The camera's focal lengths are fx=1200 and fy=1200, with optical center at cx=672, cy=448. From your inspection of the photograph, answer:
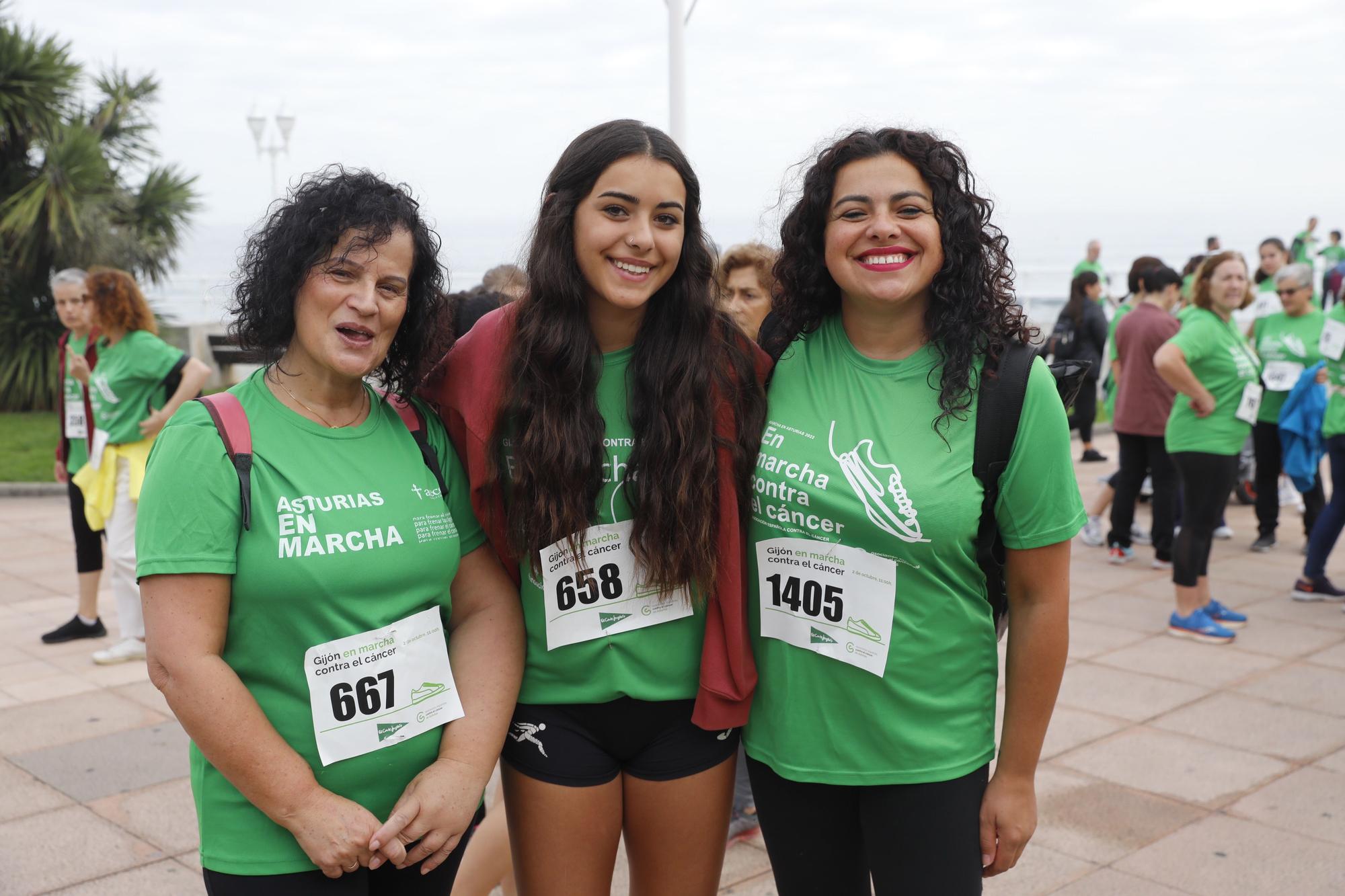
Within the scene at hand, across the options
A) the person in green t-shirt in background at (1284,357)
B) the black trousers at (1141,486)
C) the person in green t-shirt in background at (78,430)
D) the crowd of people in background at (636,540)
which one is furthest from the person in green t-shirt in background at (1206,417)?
the person in green t-shirt in background at (78,430)

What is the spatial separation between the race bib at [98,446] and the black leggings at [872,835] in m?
4.78

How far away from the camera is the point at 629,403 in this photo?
2340 millimetres

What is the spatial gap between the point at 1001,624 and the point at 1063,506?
40cm

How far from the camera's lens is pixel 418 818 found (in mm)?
2051

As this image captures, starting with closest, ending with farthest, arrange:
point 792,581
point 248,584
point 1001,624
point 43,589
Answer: point 248,584, point 792,581, point 1001,624, point 43,589

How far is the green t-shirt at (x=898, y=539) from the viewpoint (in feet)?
7.00

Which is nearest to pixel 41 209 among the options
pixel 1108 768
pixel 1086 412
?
pixel 1086 412

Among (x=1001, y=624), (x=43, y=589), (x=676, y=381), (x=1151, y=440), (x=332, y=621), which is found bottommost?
(x=43, y=589)

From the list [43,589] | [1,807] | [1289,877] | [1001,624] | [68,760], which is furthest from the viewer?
[43,589]

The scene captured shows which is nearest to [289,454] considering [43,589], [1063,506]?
[1063,506]

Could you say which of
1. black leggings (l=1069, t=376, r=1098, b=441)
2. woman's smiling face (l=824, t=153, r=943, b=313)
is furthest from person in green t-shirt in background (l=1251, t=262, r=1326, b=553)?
woman's smiling face (l=824, t=153, r=943, b=313)

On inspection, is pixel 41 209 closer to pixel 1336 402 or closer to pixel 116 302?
pixel 116 302

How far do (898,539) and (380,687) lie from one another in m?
0.94

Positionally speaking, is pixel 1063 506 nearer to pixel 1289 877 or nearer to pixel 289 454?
pixel 289 454
